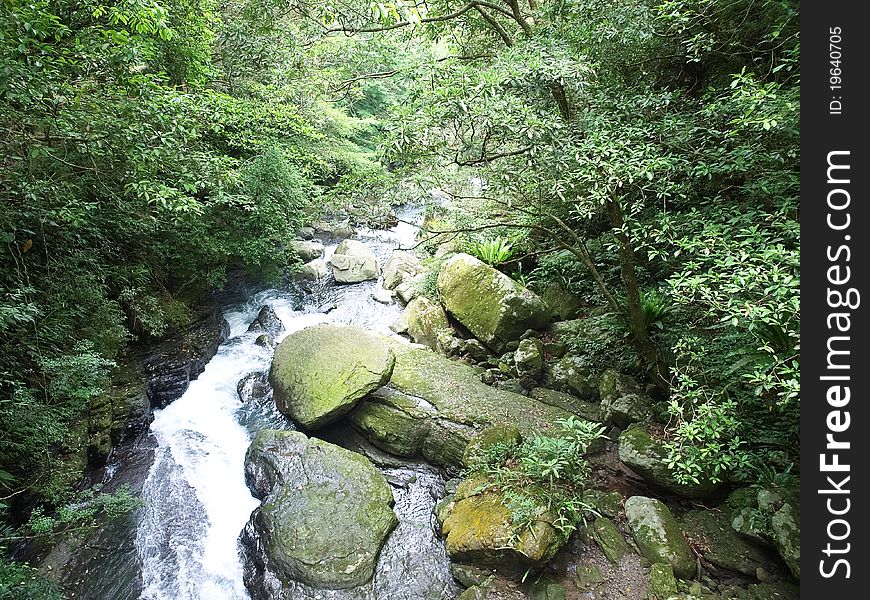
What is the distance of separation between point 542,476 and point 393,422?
86.3 inches

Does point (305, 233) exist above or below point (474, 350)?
above

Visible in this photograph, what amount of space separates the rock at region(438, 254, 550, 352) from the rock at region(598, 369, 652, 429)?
151 centimetres

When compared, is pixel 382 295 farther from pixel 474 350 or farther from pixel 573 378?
pixel 573 378

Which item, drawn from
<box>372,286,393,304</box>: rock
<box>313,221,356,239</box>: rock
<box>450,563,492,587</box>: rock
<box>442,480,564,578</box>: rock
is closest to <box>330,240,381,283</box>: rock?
<box>372,286,393,304</box>: rock

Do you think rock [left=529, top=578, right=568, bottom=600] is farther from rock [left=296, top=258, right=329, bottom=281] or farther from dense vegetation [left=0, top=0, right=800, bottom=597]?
rock [left=296, top=258, right=329, bottom=281]

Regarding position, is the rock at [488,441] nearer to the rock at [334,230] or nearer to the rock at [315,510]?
the rock at [315,510]

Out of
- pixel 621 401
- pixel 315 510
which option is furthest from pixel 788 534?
pixel 315 510

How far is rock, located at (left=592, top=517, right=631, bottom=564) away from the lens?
3682 mm

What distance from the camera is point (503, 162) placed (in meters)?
4.55

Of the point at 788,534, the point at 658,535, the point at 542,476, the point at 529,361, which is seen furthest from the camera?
the point at 529,361

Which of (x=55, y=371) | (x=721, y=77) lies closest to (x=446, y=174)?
(x=721, y=77)

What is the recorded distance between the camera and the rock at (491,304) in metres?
6.15

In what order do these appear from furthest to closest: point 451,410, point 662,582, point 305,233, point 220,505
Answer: point 305,233
point 451,410
point 220,505
point 662,582

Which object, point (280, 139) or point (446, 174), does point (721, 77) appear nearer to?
point (446, 174)
